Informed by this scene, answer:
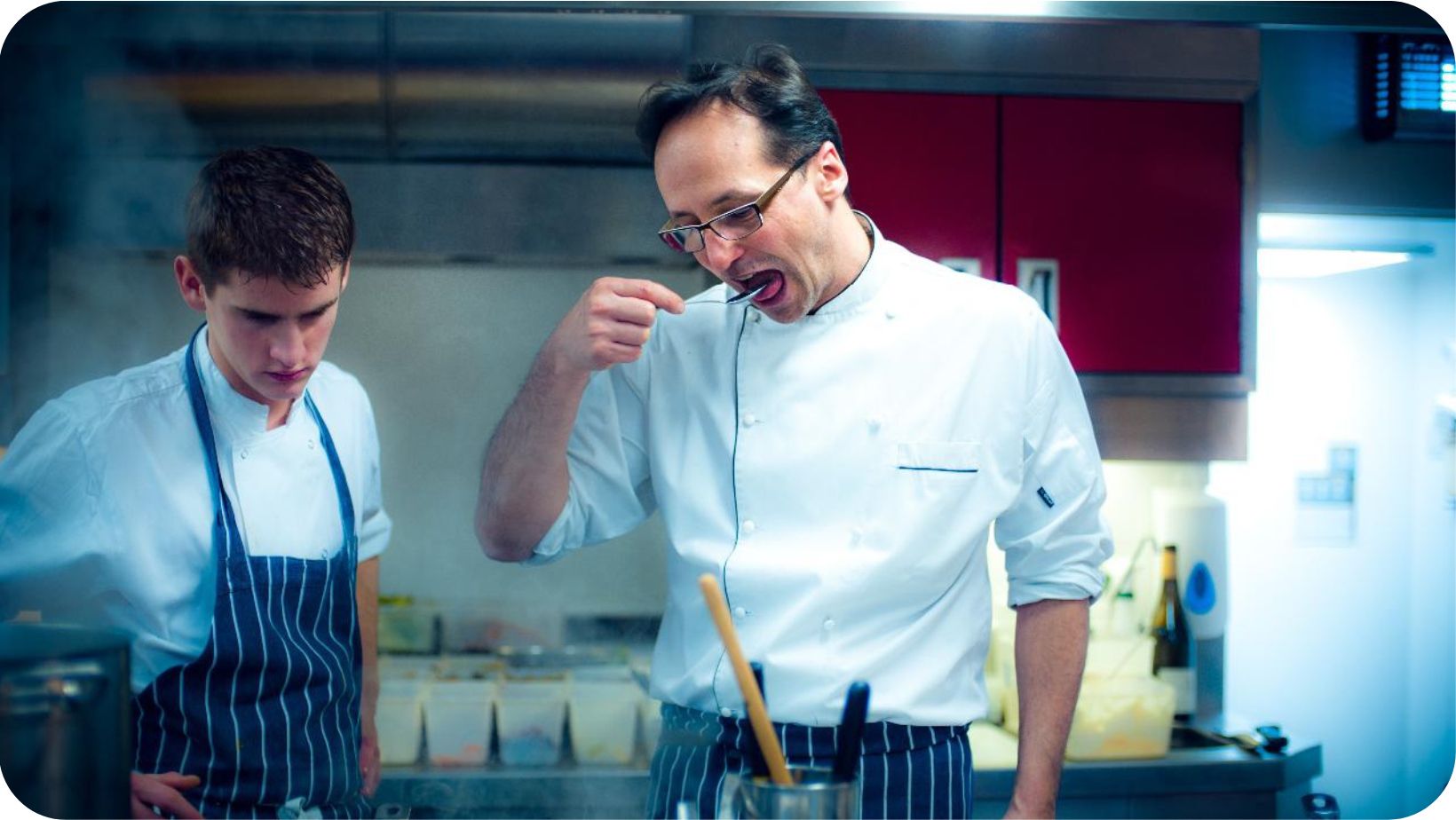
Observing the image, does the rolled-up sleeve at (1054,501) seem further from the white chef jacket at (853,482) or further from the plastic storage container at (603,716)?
the plastic storage container at (603,716)

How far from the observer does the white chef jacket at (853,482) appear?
52.1 inches

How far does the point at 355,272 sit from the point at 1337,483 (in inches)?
95.7

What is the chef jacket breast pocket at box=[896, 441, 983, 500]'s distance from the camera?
1.35m

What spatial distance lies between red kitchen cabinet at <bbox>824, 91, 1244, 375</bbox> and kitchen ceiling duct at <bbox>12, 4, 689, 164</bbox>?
1.94 feet

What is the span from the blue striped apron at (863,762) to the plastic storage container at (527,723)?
396mm

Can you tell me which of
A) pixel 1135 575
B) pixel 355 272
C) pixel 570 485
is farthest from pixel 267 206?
pixel 1135 575

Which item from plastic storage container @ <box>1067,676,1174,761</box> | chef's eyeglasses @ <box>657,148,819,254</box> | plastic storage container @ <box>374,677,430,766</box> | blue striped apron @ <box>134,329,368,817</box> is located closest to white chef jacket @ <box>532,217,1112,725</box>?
chef's eyeglasses @ <box>657,148,819,254</box>

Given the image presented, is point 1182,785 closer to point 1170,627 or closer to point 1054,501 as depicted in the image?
point 1170,627

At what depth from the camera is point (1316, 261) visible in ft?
8.90

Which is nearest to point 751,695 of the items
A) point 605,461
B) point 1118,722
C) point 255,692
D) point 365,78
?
point 605,461

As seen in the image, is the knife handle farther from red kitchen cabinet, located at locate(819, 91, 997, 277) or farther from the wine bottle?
the wine bottle

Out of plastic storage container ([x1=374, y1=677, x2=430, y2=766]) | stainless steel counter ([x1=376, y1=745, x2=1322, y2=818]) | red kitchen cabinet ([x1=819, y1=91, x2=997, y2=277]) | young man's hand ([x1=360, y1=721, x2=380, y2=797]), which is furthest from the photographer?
red kitchen cabinet ([x1=819, y1=91, x2=997, y2=277])

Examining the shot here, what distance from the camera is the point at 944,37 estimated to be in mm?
2223

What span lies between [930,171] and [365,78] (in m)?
1.06
